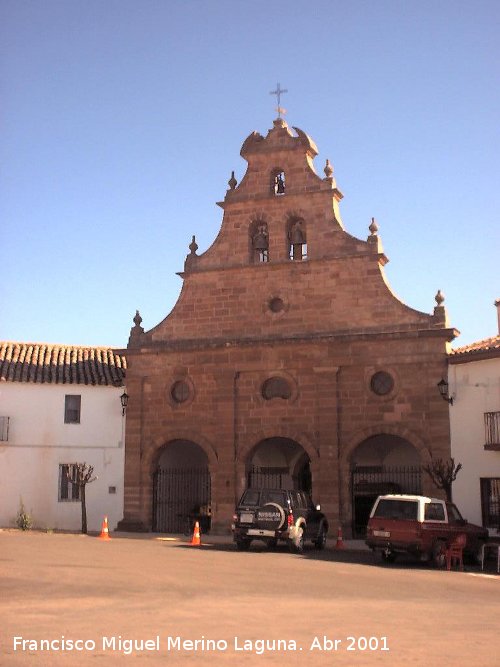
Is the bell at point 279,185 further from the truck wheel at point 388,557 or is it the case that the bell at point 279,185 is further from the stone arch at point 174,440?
the truck wheel at point 388,557

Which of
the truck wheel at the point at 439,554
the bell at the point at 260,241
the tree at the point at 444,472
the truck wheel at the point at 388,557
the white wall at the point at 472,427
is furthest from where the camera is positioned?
the bell at the point at 260,241

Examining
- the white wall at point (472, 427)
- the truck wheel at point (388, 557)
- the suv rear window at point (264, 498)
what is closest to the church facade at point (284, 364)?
the white wall at point (472, 427)

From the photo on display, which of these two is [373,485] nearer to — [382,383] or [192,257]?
[382,383]

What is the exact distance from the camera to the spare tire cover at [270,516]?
2105cm

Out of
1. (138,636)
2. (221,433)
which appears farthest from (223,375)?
(138,636)

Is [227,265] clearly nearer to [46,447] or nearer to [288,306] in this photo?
[288,306]

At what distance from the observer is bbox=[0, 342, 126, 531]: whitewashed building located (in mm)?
28750

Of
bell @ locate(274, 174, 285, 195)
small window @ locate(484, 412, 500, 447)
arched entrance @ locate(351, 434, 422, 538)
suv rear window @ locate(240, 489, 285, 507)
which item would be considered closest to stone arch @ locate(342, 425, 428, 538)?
arched entrance @ locate(351, 434, 422, 538)

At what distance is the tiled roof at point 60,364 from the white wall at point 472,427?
39.4 ft

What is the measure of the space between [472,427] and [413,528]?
671 centimetres

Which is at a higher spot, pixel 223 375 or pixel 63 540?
pixel 223 375

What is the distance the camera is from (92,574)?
14.5 m

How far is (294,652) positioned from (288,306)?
782 inches

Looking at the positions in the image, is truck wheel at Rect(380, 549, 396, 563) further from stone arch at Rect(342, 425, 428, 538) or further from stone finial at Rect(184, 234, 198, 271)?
stone finial at Rect(184, 234, 198, 271)
